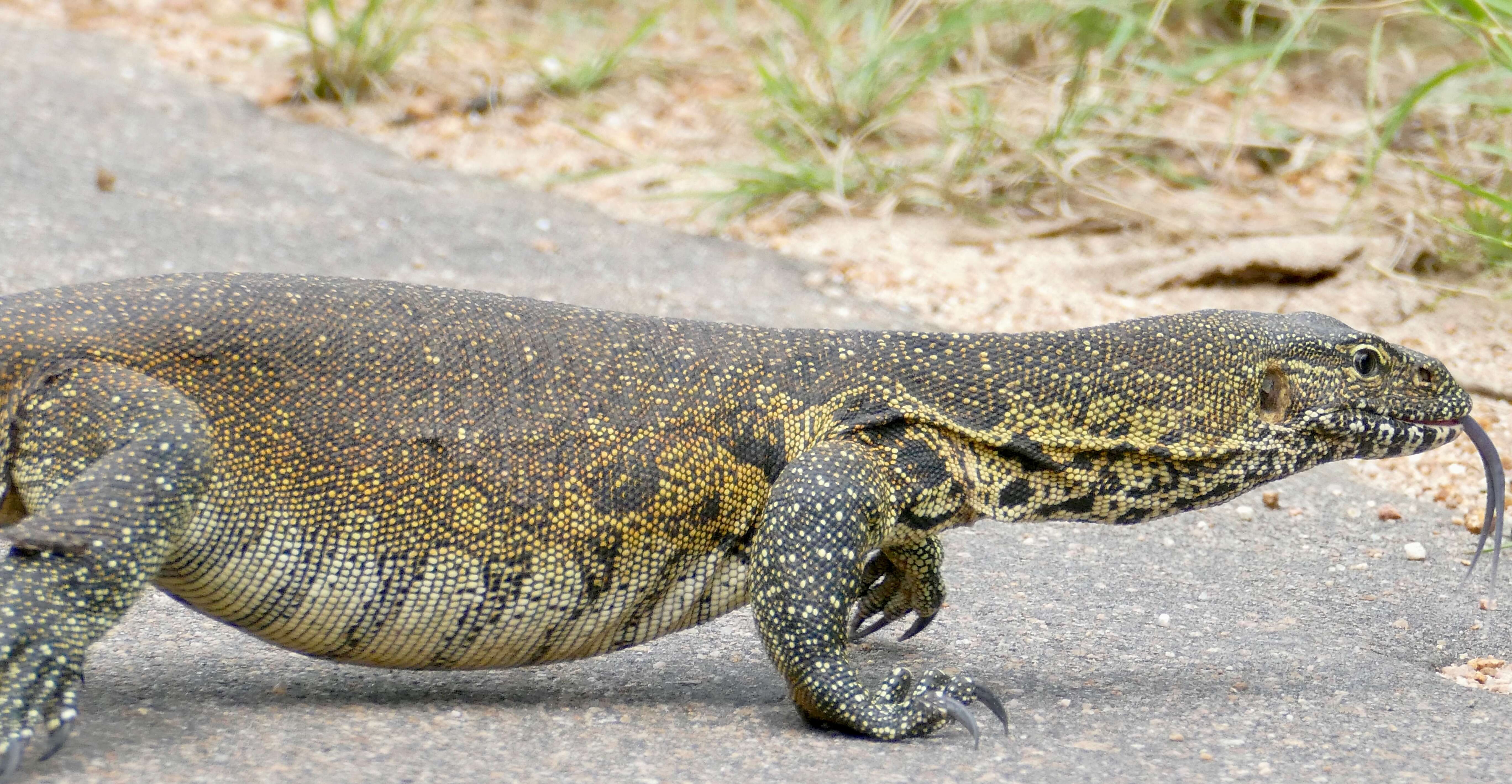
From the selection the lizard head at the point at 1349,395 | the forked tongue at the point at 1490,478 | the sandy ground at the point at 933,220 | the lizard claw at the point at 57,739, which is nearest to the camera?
the lizard claw at the point at 57,739

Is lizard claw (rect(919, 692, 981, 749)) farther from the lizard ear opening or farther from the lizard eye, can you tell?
the lizard eye

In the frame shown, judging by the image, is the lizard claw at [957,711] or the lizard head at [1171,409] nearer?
the lizard claw at [957,711]

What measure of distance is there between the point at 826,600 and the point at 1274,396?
5.43ft

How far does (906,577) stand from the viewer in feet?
16.2

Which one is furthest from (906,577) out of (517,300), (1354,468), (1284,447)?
(1354,468)

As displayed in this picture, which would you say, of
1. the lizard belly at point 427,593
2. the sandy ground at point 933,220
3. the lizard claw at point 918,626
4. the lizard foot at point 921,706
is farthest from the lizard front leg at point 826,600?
the sandy ground at point 933,220

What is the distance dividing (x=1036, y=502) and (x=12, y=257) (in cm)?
568

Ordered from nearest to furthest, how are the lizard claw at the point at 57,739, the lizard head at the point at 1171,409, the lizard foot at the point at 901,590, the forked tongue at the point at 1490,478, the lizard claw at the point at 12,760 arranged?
the lizard claw at the point at 12,760, the lizard claw at the point at 57,739, the lizard head at the point at 1171,409, the forked tongue at the point at 1490,478, the lizard foot at the point at 901,590

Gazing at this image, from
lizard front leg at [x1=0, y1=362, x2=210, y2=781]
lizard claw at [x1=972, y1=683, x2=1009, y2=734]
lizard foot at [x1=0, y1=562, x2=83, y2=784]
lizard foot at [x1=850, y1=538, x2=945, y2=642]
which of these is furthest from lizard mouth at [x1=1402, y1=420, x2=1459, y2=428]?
lizard foot at [x1=0, y1=562, x2=83, y2=784]

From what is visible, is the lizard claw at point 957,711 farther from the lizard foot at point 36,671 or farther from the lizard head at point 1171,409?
the lizard foot at point 36,671

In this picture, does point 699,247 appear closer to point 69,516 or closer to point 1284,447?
point 1284,447

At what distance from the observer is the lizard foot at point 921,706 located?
4113 mm

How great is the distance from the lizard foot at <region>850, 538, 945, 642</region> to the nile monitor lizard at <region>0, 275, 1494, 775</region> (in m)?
0.21

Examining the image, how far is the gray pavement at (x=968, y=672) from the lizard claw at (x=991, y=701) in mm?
68
